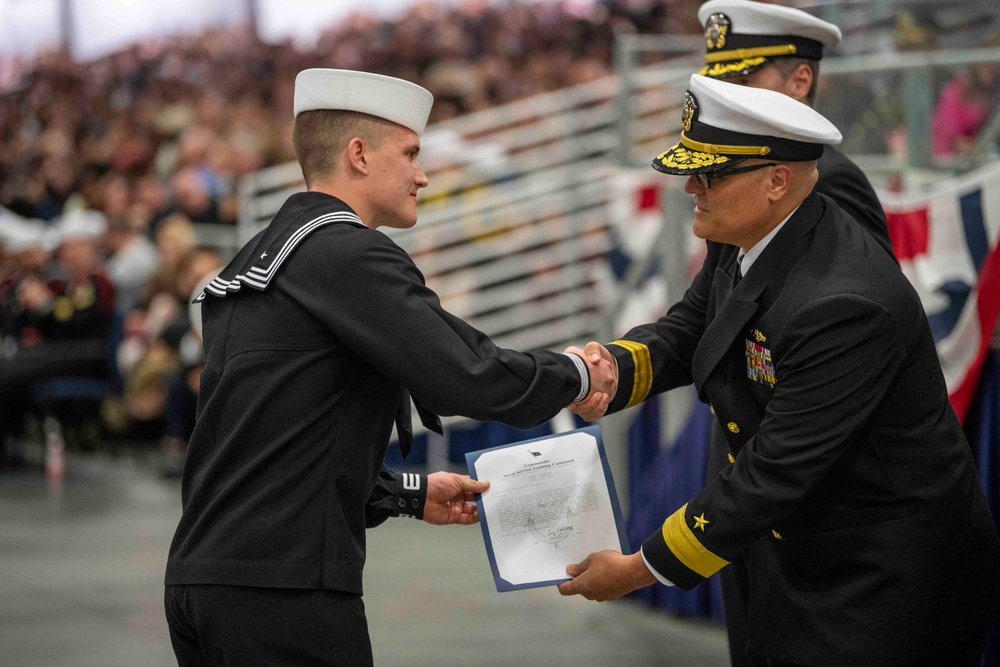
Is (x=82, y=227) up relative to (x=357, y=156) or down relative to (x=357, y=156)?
down

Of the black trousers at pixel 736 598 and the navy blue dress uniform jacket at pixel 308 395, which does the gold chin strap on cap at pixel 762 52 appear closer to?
the black trousers at pixel 736 598

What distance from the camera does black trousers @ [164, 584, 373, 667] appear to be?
7.14 ft

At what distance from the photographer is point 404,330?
2.24 meters

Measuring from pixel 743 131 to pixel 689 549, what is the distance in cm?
78

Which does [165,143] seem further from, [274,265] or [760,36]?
[274,265]

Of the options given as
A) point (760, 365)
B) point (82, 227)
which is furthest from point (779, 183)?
point (82, 227)

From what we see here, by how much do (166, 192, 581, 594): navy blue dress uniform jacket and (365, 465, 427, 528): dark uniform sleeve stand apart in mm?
349

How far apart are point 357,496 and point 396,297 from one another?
365mm

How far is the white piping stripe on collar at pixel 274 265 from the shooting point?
2.28 m

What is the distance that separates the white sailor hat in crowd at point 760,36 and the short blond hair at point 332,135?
122cm

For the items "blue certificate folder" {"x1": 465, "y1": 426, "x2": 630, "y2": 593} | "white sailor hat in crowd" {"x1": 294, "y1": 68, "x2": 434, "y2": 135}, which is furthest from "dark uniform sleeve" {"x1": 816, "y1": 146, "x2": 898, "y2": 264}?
"white sailor hat in crowd" {"x1": 294, "y1": 68, "x2": 434, "y2": 135}

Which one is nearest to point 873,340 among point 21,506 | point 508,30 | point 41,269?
point 21,506

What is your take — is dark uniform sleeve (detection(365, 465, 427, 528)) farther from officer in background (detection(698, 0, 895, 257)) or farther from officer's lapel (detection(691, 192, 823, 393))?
officer in background (detection(698, 0, 895, 257))

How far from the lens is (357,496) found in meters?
2.29
